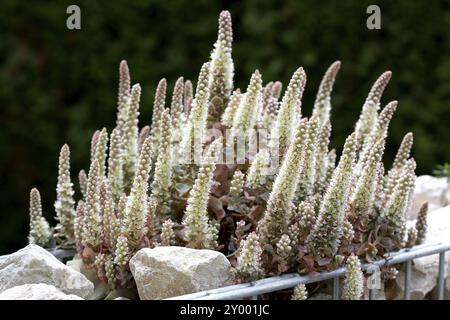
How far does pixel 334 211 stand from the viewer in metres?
2.45

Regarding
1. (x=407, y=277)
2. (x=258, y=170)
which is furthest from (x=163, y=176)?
(x=407, y=277)

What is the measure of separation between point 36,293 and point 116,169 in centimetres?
73

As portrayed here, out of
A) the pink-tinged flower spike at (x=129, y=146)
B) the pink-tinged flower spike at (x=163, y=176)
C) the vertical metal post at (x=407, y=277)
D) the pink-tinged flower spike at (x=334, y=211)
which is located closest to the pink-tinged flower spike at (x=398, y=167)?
the vertical metal post at (x=407, y=277)

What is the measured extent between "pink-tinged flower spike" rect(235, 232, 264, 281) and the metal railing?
0.03 metres

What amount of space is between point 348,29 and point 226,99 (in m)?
1.70

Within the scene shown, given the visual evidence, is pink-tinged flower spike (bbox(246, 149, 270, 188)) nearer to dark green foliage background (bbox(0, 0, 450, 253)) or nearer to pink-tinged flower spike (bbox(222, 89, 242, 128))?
pink-tinged flower spike (bbox(222, 89, 242, 128))

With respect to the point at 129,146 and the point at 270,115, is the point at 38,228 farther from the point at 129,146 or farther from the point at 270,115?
the point at 270,115

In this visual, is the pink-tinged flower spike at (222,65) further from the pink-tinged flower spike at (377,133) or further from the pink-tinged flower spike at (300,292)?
the pink-tinged flower spike at (300,292)

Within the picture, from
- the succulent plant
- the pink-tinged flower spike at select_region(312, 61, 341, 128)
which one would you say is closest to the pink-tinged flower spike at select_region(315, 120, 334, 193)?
the succulent plant

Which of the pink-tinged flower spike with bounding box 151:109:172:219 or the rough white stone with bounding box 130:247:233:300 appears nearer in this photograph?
the rough white stone with bounding box 130:247:233:300

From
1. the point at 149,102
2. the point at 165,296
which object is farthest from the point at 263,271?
the point at 149,102

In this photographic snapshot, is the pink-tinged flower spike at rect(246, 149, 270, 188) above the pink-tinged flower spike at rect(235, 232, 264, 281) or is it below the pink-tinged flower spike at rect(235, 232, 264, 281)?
above

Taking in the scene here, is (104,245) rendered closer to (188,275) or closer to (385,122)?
(188,275)

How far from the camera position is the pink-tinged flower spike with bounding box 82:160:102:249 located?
2.61m
